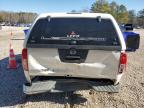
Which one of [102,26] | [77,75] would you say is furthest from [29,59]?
[102,26]

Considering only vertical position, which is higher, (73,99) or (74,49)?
(74,49)

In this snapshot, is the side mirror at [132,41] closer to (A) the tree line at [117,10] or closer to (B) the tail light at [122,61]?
(B) the tail light at [122,61]

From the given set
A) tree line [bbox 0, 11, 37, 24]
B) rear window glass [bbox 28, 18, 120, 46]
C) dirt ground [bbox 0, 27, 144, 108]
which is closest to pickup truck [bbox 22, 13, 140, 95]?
rear window glass [bbox 28, 18, 120, 46]

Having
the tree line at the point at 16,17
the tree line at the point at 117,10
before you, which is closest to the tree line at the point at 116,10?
the tree line at the point at 117,10

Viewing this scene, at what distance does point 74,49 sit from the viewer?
5.71 m

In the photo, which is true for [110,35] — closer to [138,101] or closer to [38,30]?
[38,30]

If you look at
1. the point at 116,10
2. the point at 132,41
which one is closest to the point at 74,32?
the point at 132,41

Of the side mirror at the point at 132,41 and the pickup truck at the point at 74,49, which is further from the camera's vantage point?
the side mirror at the point at 132,41

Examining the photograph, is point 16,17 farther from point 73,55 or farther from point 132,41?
point 73,55

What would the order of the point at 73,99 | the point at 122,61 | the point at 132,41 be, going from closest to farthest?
1. the point at 122,61
2. the point at 73,99
3. the point at 132,41

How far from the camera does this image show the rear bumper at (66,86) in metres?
5.86

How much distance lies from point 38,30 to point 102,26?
1.32m

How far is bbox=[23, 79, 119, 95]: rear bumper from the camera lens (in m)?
5.86

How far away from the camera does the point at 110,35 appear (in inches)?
225
